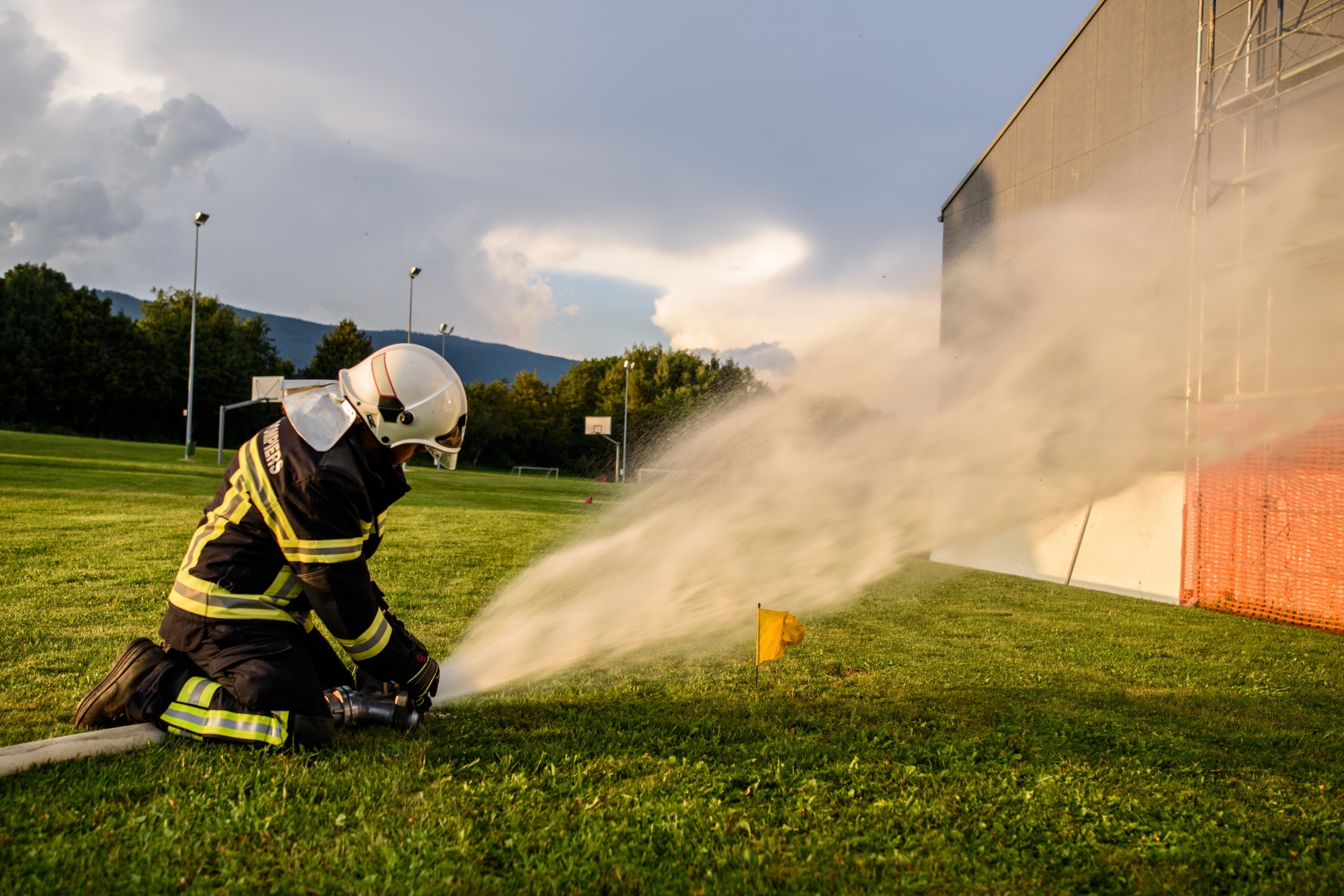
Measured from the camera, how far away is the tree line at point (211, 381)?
67.9m

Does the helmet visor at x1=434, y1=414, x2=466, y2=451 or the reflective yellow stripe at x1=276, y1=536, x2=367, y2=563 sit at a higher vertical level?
the helmet visor at x1=434, y1=414, x2=466, y2=451

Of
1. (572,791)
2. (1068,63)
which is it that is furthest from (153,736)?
(1068,63)

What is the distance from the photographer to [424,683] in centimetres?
455

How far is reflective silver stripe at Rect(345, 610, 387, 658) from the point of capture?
4.21 meters

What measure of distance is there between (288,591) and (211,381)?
3326 inches

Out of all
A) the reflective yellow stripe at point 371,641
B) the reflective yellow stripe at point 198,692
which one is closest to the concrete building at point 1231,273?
the reflective yellow stripe at point 371,641

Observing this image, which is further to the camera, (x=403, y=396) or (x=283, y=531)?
(x=403, y=396)

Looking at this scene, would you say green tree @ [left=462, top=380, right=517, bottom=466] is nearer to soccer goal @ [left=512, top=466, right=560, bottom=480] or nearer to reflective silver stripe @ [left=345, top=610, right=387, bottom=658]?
soccer goal @ [left=512, top=466, right=560, bottom=480]

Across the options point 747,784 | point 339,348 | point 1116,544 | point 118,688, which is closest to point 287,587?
point 118,688

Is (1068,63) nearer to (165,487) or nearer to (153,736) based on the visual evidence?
(153,736)

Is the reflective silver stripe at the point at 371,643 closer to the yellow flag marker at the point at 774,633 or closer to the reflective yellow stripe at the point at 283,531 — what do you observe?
the reflective yellow stripe at the point at 283,531

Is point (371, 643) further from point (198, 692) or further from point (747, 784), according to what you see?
point (747, 784)

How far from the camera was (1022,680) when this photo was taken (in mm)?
6367

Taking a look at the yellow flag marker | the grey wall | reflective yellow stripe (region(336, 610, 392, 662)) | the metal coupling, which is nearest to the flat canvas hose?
the metal coupling
